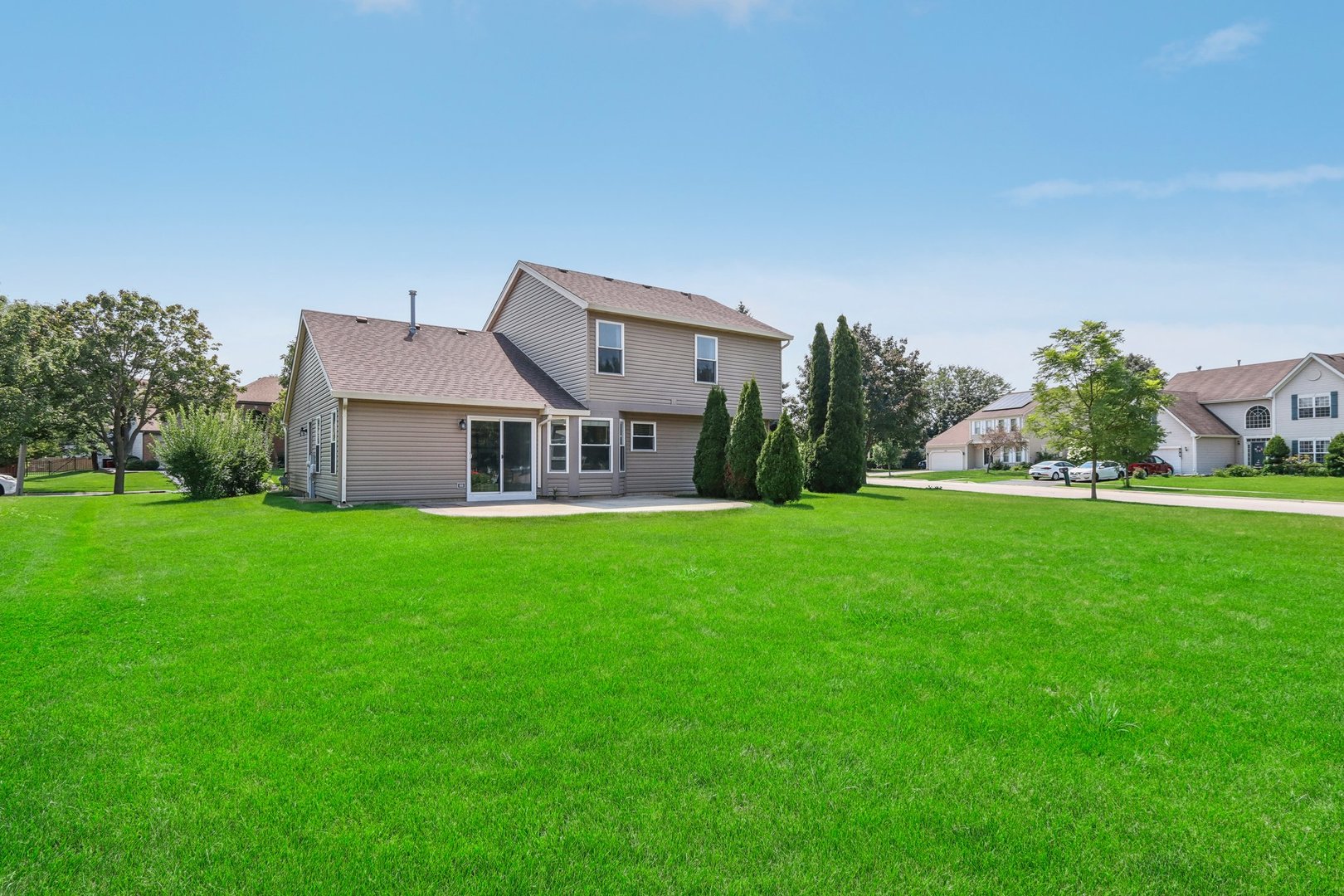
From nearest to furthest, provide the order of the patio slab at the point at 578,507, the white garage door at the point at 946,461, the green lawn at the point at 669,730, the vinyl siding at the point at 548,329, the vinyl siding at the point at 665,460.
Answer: the green lawn at the point at 669,730 → the patio slab at the point at 578,507 → the vinyl siding at the point at 548,329 → the vinyl siding at the point at 665,460 → the white garage door at the point at 946,461

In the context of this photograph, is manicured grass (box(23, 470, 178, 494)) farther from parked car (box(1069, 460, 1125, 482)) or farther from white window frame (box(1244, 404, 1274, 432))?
white window frame (box(1244, 404, 1274, 432))

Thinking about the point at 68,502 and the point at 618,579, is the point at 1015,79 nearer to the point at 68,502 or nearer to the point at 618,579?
the point at 618,579

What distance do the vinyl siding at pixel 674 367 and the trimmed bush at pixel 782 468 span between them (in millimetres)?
3155

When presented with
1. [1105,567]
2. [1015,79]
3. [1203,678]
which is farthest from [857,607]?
→ [1015,79]

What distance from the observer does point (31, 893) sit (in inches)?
84.6

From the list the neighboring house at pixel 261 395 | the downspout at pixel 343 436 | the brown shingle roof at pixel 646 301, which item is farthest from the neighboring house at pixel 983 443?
the neighboring house at pixel 261 395

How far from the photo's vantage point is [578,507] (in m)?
14.6

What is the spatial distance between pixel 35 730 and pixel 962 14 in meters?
14.4

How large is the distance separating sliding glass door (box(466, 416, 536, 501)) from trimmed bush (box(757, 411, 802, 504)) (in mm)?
6708

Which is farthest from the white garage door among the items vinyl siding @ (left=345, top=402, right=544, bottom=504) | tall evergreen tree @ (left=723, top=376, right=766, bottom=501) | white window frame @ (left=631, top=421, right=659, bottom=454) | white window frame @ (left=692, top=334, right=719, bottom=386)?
vinyl siding @ (left=345, top=402, right=544, bottom=504)

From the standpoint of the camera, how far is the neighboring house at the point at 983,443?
5188 centimetres

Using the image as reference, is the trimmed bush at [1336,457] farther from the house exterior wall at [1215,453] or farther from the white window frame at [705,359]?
the white window frame at [705,359]

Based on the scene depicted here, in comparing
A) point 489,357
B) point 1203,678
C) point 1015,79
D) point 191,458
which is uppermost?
point 1015,79

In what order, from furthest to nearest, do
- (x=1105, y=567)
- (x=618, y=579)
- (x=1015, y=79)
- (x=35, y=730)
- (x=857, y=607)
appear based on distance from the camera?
(x=1015, y=79)
(x=1105, y=567)
(x=618, y=579)
(x=857, y=607)
(x=35, y=730)
